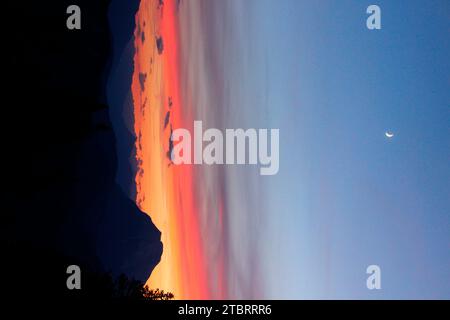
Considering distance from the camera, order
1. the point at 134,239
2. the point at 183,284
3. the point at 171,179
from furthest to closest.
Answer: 1. the point at 134,239
2. the point at 183,284
3. the point at 171,179

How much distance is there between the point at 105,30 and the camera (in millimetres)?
13430

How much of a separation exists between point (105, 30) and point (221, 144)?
7770mm

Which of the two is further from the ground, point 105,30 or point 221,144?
point 105,30

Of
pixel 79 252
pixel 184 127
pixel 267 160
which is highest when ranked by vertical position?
pixel 184 127

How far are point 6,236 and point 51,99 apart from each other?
13.0ft

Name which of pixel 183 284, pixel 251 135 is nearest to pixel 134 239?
pixel 183 284

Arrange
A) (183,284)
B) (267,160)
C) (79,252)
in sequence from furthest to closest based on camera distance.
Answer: (183,284) → (79,252) → (267,160)

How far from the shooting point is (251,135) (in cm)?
731

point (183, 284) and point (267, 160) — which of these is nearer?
point (267, 160)

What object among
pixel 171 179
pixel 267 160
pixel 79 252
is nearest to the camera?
pixel 267 160

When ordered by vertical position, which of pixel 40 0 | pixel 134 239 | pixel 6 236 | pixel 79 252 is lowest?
pixel 134 239
